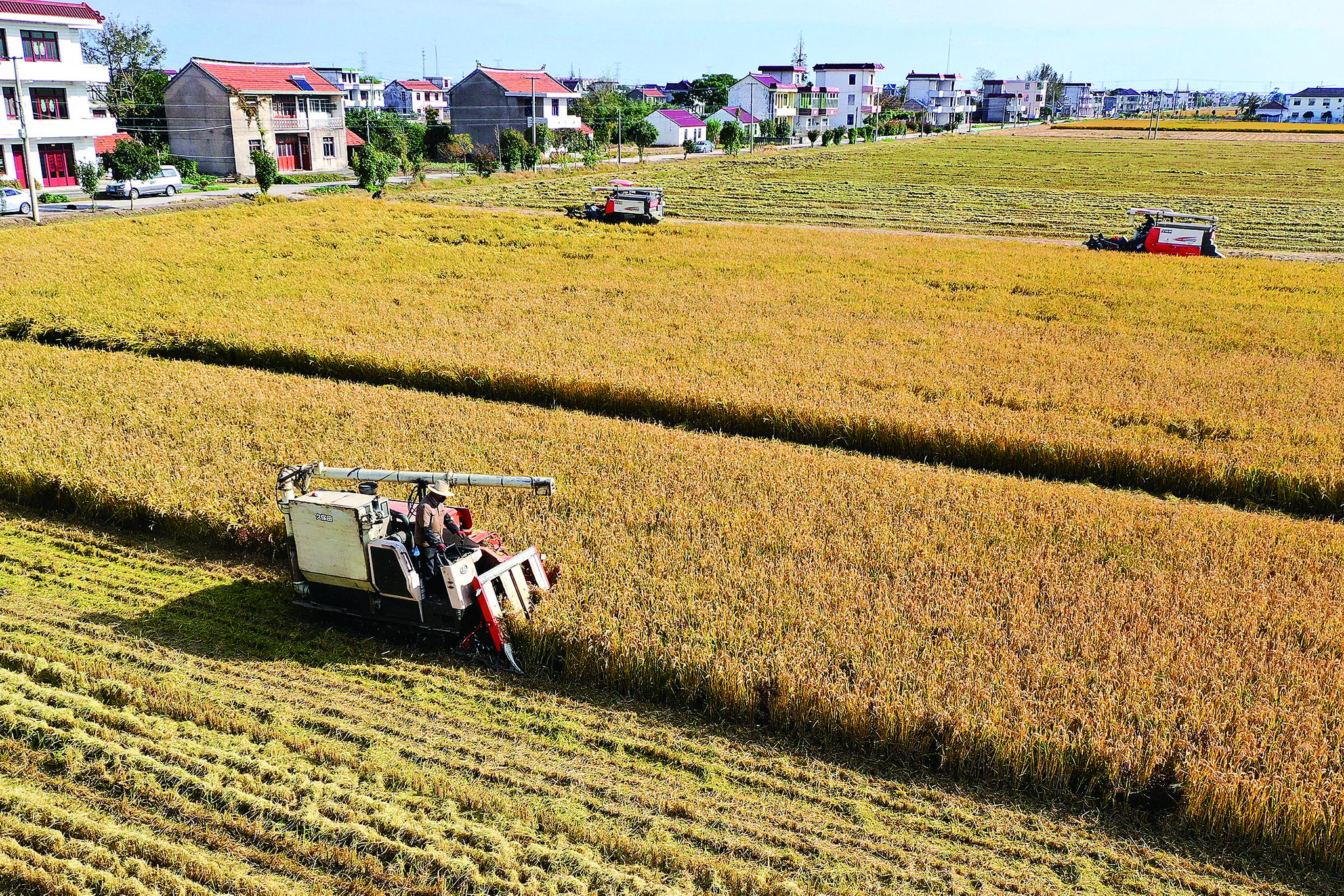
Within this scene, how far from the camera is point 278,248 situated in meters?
29.4

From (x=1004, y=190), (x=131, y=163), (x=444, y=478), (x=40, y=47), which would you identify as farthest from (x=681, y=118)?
(x=444, y=478)

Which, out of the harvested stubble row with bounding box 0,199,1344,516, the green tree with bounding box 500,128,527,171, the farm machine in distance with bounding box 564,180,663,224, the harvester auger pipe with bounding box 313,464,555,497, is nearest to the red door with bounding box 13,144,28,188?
the harvested stubble row with bounding box 0,199,1344,516

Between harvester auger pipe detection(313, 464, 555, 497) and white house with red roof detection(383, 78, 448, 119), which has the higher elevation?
white house with red roof detection(383, 78, 448, 119)

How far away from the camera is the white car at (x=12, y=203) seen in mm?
38000

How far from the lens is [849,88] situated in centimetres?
12712

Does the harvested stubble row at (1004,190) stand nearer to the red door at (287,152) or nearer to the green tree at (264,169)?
the green tree at (264,169)

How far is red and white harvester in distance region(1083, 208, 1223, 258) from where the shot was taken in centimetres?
3309

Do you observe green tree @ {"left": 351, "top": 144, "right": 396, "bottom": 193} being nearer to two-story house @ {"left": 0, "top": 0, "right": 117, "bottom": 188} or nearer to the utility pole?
two-story house @ {"left": 0, "top": 0, "right": 117, "bottom": 188}

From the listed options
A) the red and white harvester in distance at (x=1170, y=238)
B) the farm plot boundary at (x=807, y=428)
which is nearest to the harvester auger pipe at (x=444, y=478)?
the farm plot boundary at (x=807, y=428)

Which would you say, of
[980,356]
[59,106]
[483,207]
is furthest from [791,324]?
[59,106]

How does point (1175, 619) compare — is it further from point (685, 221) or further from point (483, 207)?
point (483, 207)

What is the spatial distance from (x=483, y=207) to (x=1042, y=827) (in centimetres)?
4269

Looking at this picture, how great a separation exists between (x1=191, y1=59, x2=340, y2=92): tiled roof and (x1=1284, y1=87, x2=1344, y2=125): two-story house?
155 m

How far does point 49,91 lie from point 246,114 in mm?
12200
